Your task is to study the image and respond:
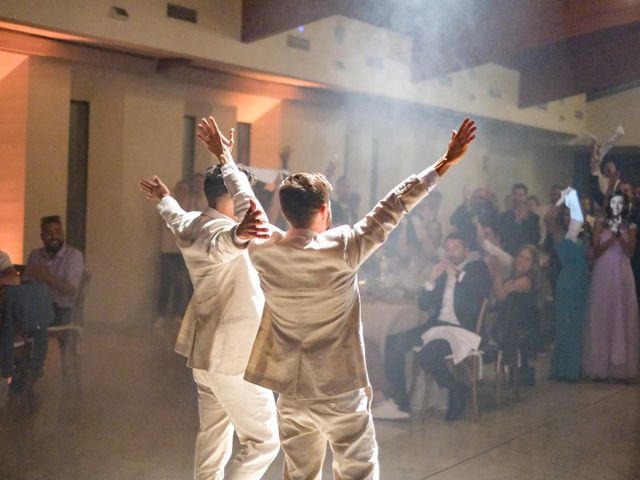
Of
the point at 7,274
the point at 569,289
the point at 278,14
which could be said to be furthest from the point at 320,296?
the point at 278,14

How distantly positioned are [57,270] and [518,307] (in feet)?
10.6

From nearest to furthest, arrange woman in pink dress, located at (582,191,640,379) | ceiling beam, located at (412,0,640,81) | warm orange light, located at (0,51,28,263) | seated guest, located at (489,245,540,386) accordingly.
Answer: seated guest, located at (489,245,540,386)
woman in pink dress, located at (582,191,640,379)
ceiling beam, located at (412,0,640,81)
warm orange light, located at (0,51,28,263)

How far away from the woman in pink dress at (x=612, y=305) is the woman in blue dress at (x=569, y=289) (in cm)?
8

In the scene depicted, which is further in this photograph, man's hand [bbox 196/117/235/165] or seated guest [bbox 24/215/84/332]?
seated guest [bbox 24/215/84/332]

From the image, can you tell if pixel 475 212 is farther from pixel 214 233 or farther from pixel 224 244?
pixel 224 244

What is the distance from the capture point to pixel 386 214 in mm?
2576

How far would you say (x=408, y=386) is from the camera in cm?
570

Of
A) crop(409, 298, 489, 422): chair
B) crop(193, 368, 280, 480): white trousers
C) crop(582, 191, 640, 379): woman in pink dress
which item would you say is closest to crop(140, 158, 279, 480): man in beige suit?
crop(193, 368, 280, 480): white trousers

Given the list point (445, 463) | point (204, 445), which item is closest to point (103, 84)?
point (445, 463)

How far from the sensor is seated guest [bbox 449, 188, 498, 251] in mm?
7425

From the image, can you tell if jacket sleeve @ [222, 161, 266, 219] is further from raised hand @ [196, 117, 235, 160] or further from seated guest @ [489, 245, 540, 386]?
seated guest @ [489, 245, 540, 386]

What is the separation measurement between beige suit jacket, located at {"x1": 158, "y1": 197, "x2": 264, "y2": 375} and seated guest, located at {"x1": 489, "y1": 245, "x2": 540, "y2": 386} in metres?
3.36

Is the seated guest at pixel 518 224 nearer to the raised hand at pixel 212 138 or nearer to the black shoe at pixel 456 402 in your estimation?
the black shoe at pixel 456 402

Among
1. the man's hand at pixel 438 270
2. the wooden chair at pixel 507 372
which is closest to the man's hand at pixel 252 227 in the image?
the man's hand at pixel 438 270
